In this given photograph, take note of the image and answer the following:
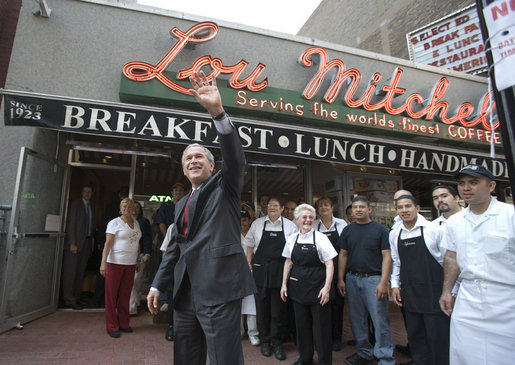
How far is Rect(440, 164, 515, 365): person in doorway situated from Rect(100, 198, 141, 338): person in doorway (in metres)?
4.13

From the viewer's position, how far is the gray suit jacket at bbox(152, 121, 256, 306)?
1968mm

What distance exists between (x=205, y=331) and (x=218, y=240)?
0.58m

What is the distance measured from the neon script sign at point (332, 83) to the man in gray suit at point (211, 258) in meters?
3.65

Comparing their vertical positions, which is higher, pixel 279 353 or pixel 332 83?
pixel 332 83

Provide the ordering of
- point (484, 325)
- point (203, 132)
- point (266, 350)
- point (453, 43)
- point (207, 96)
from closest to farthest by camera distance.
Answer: point (207, 96)
point (484, 325)
point (266, 350)
point (203, 132)
point (453, 43)

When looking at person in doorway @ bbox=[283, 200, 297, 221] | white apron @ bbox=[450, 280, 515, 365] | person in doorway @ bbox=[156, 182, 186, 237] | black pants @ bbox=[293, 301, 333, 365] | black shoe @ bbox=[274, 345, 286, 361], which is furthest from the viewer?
person in doorway @ bbox=[283, 200, 297, 221]

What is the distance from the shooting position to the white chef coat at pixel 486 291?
2.19 m

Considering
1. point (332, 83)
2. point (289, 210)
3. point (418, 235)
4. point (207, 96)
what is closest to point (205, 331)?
point (207, 96)

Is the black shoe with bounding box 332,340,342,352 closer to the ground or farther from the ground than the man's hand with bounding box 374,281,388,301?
closer to the ground

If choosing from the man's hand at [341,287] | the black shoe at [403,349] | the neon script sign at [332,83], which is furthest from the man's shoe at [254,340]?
the neon script sign at [332,83]

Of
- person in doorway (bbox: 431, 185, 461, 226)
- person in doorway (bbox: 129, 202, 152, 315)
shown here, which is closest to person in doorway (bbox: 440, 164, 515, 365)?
person in doorway (bbox: 431, 185, 461, 226)

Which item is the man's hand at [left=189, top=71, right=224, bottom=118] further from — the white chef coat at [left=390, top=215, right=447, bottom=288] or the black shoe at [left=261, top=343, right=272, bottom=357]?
the black shoe at [left=261, top=343, right=272, bottom=357]

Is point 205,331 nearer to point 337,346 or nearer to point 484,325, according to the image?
point 484,325

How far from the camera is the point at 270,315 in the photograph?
423cm
